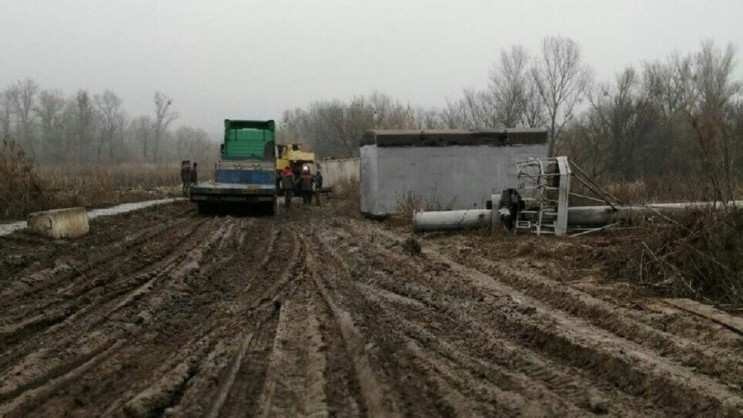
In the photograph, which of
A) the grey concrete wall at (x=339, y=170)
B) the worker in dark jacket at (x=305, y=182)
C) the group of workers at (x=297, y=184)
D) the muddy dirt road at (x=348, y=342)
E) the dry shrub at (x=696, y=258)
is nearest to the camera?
the muddy dirt road at (x=348, y=342)

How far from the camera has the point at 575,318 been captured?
19.9 ft

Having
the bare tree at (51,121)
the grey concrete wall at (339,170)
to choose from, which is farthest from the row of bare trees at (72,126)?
the grey concrete wall at (339,170)

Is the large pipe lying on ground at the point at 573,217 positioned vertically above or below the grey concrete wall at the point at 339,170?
below

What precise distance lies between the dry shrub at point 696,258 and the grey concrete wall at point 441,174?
9.74 m

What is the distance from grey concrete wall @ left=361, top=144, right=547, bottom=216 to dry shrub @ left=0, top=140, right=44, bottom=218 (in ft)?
30.8

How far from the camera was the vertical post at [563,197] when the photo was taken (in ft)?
37.5

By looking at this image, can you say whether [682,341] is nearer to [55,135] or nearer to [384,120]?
[384,120]

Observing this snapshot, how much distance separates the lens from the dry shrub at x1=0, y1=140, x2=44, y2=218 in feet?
47.6

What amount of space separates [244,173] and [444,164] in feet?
22.3

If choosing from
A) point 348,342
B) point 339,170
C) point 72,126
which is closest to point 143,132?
point 72,126

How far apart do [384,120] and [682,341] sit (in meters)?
55.7

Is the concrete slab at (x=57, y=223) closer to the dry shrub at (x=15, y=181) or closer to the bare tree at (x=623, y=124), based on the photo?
the dry shrub at (x=15, y=181)

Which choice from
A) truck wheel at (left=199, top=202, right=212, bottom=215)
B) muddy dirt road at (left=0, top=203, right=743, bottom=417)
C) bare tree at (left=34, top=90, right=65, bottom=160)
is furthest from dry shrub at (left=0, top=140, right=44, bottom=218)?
bare tree at (left=34, top=90, right=65, bottom=160)

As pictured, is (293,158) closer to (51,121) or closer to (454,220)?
(454,220)
